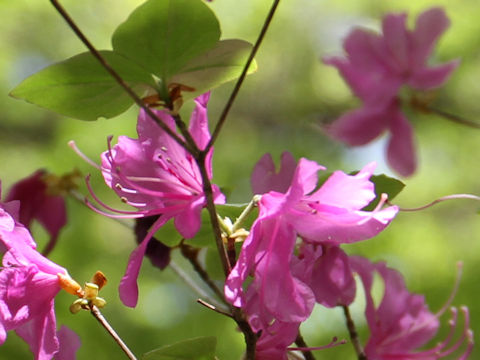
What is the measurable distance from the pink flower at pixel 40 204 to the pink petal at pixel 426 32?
1.76ft

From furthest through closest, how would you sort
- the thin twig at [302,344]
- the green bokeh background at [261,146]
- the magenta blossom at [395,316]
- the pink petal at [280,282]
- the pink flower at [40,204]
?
the green bokeh background at [261,146] < the pink flower at [40,204] < the magenta blossom at [395,316] < the thin twig at [302,344] < the pink petal at [280,282]

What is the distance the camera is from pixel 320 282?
0.70m

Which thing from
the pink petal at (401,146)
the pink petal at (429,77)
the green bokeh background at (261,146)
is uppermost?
the pink petal at (429,77)

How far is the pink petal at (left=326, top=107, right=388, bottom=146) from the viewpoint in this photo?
109 cm

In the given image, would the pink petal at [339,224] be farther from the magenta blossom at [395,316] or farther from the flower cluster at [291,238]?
the magenta blossom at [395,316]

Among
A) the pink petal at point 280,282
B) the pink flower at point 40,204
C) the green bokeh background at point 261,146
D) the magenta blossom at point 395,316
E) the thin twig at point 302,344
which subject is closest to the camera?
the pink petal at point 280,282

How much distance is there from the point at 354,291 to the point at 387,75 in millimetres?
476

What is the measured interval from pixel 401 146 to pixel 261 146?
8.06 ft

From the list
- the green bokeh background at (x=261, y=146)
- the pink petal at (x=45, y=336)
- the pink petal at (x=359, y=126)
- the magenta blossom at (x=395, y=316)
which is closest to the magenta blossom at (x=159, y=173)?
the pink petal at (x=45, y=336)

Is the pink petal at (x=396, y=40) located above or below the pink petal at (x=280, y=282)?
below

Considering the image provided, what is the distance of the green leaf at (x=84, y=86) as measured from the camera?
622mm

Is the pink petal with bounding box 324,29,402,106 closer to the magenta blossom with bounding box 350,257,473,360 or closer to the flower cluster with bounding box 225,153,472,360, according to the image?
the magenta blossom with bounding box 350,257,473,360

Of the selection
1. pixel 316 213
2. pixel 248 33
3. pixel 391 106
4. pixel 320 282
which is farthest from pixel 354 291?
pixel 248 33

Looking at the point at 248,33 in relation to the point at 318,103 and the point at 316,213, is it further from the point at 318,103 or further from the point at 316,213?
the point at 316,213
